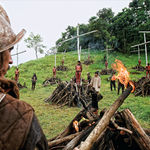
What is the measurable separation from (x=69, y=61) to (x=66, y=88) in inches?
980

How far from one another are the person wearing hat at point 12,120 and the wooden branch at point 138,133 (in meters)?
1.70

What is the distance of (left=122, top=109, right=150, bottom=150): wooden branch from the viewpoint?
83.9 inches

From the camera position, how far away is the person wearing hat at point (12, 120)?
0.92 m

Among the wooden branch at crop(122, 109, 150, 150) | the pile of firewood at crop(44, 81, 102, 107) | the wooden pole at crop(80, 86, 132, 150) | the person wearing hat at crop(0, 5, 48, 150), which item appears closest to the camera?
the person wearing hat at crop(0, 5, 48, 150)

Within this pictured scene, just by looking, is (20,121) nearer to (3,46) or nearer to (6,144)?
(6,144)

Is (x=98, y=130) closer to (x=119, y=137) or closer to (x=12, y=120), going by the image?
(x=119, y=137)

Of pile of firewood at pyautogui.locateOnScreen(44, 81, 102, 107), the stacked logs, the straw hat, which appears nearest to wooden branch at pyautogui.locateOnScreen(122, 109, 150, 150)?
the stacked logs

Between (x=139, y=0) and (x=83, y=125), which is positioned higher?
(x=139, y=0)

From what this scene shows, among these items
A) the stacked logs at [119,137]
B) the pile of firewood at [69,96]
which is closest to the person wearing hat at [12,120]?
the stacked logs at [119,137]

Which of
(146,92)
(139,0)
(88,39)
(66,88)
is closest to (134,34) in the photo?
(139,0)

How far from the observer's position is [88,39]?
44125 mm

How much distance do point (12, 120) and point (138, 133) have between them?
6.53 feet

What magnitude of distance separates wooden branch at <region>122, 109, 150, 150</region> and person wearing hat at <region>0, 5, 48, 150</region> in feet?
5.59

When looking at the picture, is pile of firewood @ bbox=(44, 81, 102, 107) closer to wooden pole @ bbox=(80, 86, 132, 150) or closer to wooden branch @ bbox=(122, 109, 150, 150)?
wooden branch @ bbox=(122, 109, 150, 150)
